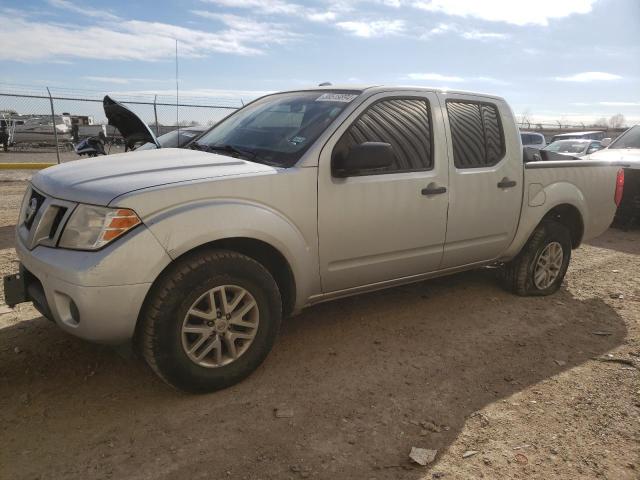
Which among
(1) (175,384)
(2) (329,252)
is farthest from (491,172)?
(1) (175,384)

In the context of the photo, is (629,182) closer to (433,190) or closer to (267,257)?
(433,190)

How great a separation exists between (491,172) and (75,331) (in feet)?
10.4

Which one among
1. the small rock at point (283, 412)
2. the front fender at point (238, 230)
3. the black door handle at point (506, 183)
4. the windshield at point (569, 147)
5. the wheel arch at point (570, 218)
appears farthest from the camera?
the windshield at point (569, 147)

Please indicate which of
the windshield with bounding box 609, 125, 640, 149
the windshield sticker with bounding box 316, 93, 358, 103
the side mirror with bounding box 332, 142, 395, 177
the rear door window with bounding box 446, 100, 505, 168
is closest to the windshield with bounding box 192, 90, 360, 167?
the windshield sticker with bounding box 316, 93, 358, 103

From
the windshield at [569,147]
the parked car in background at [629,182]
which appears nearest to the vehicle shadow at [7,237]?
the parked car in background at [629,182]

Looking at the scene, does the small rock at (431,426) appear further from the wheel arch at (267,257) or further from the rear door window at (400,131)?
the rear door window at (400,131)

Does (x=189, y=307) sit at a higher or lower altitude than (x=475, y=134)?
lower

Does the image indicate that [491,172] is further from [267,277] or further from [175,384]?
[175,384]

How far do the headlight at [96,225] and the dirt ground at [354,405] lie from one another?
0.68m

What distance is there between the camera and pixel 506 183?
4156 millimetres

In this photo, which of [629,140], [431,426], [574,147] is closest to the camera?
[431,426]

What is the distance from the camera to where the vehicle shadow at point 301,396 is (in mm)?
2346

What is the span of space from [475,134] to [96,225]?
292cm

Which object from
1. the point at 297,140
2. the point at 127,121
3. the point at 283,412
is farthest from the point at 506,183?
the point at 127,121
